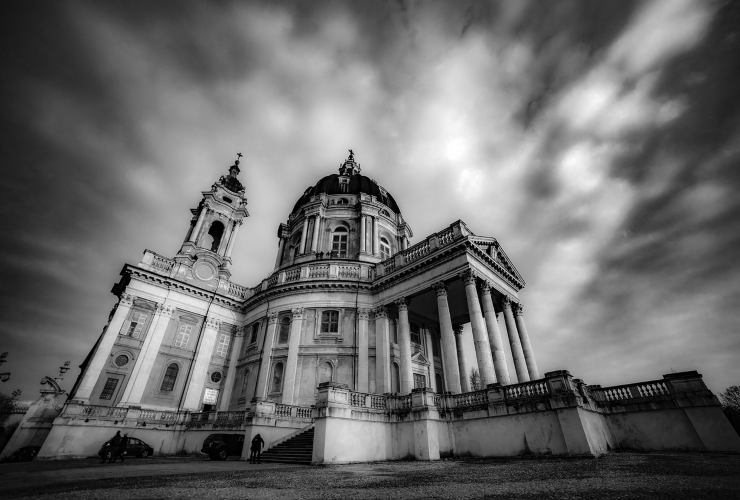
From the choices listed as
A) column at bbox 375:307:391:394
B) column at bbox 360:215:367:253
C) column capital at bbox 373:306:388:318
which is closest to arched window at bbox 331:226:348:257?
column at bbox 360:215:367:253

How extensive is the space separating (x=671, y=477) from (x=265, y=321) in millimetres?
22990

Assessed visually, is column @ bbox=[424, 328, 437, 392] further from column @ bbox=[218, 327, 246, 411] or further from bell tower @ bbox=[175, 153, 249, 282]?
bell tower @ bbox=[175, 153, 249, 282]

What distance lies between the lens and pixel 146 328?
2267 centimetres

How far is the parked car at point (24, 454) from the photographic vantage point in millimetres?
16089

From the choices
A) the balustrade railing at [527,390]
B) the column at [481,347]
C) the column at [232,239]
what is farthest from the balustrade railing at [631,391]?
the column at [232,239]

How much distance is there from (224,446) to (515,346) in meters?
16.9

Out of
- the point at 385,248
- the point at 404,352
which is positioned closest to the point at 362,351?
the point at 404,352

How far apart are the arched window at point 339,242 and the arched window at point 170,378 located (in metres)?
15.1

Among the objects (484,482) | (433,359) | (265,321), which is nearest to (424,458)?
(484,482)

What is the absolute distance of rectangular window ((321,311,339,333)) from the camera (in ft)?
75.3

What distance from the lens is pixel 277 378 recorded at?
22.0 meters

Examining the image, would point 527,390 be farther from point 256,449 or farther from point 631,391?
point 256,449

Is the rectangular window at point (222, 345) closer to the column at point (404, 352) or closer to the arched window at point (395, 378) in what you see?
the arched window at point (395, 378)

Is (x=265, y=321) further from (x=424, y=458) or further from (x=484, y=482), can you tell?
(x=484, y=482)
